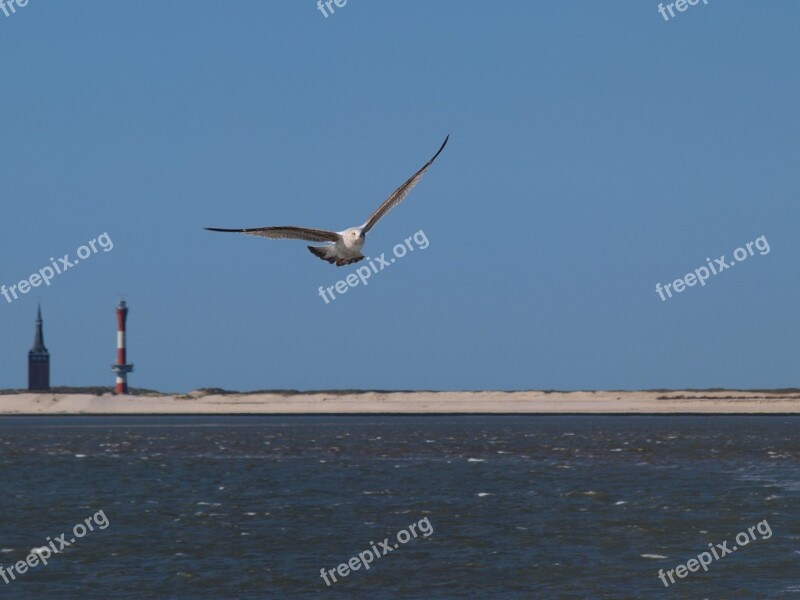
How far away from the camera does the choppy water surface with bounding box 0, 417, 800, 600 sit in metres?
32.9

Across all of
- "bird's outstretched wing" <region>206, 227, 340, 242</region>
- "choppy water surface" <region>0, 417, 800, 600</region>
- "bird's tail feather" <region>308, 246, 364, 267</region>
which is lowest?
"choppy water surface" <region>0, 417, 800, 600</region>

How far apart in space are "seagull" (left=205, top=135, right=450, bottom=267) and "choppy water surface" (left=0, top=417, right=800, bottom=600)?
40.9 ft

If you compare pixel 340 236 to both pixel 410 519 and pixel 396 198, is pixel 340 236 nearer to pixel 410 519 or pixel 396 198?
pixel 396 198

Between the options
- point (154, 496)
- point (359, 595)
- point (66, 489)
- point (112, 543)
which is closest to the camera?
point (359, 595)

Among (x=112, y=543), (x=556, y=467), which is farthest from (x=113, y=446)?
(x=112, y=543)

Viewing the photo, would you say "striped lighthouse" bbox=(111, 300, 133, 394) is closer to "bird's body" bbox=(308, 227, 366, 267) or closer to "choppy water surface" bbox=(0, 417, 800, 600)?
"choppy water surface" bbox=(0, 417, 800, 600)

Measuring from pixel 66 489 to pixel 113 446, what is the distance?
39162 mm

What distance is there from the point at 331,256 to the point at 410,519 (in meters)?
25.2

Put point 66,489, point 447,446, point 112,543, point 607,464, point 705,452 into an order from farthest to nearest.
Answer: point 447,446
point 705,452
point 607,464
point 66,489
point 112,543

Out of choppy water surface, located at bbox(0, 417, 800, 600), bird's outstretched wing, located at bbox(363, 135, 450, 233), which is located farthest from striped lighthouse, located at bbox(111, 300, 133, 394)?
bird's outstretched wing, located at bbox(363, 135, 450, 233)

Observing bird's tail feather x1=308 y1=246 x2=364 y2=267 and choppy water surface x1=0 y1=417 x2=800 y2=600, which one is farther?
choppy water surface x1=0 y1=417 x2=800 y2=600

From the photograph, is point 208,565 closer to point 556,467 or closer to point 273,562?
point 273,562

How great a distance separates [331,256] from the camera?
20.9m

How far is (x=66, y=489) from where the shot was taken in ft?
191
